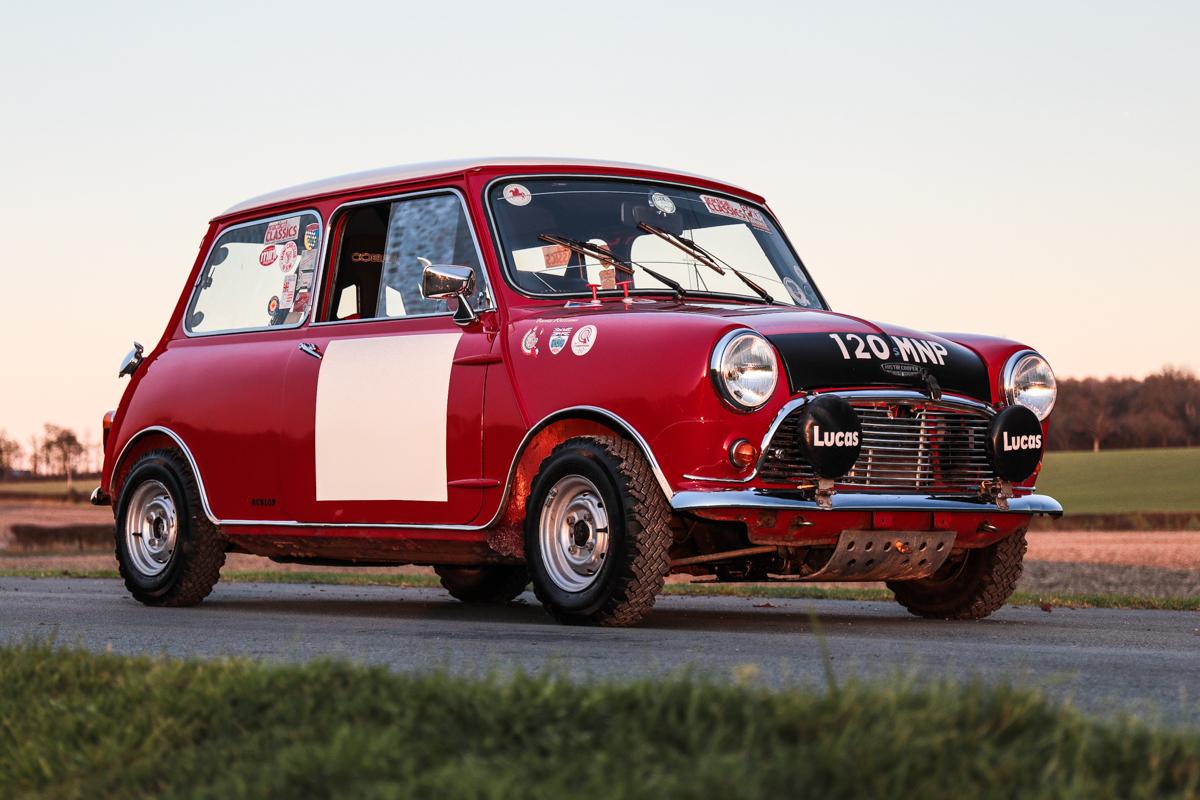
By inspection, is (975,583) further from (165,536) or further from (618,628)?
(165,536)

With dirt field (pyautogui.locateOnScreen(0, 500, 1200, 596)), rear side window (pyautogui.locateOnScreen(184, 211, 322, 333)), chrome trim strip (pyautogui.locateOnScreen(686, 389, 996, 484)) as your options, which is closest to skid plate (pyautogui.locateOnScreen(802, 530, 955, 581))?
chrome trim strip (pyautogui.locateOnScreen(686, 389, 996, 484))

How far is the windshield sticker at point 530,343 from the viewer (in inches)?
305

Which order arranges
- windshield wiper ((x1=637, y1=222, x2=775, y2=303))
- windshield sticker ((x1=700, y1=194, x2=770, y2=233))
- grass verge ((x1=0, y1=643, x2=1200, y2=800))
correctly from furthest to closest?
windshield sticker ((x1=700, y1=194, x2=770, y2=233))
windshield wiper ((x1=637, y1=222, x2=775, y2=303))
grass verge ((x1=0, y1=643, x2=1200, y2=800))

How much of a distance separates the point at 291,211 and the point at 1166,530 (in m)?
35.6

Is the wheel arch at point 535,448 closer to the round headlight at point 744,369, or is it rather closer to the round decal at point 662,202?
the round headlight at point 744,369

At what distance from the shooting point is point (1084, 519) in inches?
1785

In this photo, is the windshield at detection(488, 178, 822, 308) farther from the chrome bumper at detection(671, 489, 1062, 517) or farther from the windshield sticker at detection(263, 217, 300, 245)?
the windshield sticker at detection(263, 217, 300, 245)

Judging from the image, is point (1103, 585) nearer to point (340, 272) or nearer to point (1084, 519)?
point (340, 272)

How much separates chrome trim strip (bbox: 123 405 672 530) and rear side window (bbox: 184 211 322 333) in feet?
2.49

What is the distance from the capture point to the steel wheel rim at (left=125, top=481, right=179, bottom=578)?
32.2 feet

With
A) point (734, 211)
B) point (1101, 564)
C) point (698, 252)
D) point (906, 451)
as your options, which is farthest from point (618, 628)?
point (1101, 564)

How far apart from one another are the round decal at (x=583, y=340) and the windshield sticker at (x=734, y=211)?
174 centimetres

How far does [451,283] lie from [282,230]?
2.27 m

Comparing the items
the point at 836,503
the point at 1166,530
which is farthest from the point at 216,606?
the point at 1166,530
